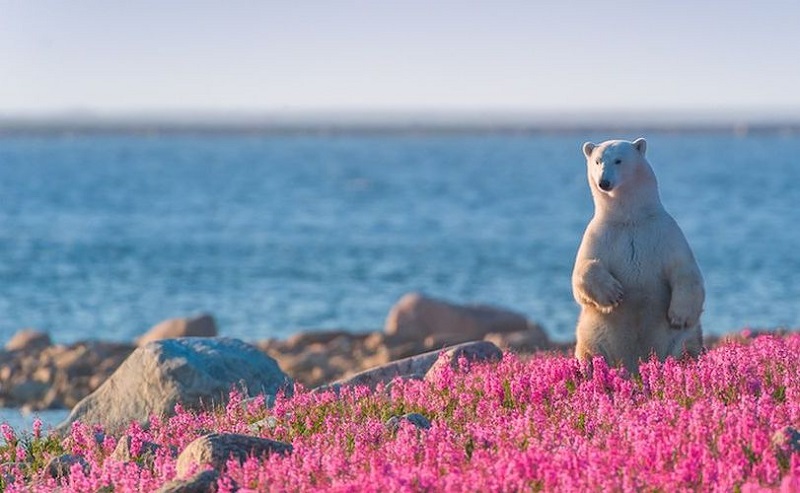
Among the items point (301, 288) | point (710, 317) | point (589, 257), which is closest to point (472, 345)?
point (589, 257)

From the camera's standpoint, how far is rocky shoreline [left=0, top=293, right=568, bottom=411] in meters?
23.9

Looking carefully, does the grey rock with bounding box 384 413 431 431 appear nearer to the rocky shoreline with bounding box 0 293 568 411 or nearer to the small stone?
the small stone

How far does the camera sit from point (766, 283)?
145 feet

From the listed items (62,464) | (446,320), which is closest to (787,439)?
(62,464)

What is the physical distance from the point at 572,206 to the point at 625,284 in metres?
75.0

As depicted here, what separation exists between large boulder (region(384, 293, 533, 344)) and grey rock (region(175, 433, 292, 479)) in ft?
66.2

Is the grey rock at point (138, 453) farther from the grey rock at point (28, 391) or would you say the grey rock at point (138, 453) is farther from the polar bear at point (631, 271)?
the grey rock at point (28, 391)

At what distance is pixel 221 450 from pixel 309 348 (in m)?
19.8

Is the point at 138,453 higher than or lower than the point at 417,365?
higher

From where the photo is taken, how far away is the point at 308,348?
28328mm

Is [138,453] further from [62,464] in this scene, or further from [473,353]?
[473,353]

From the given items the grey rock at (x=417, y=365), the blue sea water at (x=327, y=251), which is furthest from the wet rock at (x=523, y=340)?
the grey rock at (x=417, y=365)

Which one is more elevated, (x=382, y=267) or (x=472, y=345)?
(x=472, y=345)

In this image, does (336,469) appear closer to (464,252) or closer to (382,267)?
(382,267)
